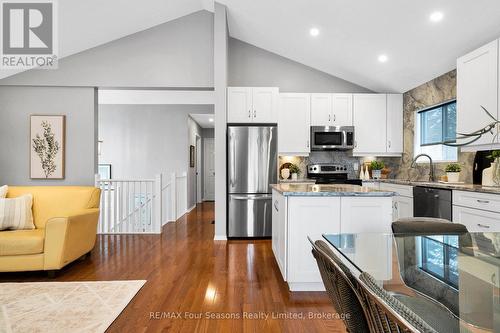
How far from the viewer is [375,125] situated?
471 cm

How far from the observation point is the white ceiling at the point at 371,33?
283cm

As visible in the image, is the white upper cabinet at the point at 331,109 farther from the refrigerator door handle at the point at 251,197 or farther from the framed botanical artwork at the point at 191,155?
the framed botanical artwork at the point at 191,155

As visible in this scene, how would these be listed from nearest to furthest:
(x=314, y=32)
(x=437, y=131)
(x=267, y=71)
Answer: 1. (x=314, y=32)
2. (x=437, y=131)
3. (x=267, y=71)

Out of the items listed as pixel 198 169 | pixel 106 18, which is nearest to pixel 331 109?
pixel 106 18

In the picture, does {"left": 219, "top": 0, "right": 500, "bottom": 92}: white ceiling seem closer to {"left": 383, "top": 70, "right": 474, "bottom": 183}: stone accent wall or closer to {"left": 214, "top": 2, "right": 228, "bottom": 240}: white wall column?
{"left": 383, "top": 70, "right": 474, "bottom": 183}: stone accent wall

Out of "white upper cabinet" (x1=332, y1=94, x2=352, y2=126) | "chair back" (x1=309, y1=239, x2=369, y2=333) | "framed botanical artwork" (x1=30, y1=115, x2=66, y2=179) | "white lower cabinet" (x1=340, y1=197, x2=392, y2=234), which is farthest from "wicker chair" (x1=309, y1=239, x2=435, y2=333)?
"framed botanical artwork" (x1=30, y1=115, x2=66, y2=179)

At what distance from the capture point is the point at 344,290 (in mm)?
826

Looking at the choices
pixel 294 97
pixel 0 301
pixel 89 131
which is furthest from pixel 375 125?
pixel 0 301

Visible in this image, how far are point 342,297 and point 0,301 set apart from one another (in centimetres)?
282

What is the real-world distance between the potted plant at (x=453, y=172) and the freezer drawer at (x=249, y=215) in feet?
7.78

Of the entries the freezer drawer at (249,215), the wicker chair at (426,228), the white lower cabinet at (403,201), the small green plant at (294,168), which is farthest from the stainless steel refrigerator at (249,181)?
the wicker chair at (426,228)

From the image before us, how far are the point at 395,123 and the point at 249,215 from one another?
9.70ft

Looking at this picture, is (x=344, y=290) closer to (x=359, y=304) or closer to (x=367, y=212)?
(x=359, y=304)

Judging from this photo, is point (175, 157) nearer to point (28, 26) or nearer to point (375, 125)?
point (28, 26)
